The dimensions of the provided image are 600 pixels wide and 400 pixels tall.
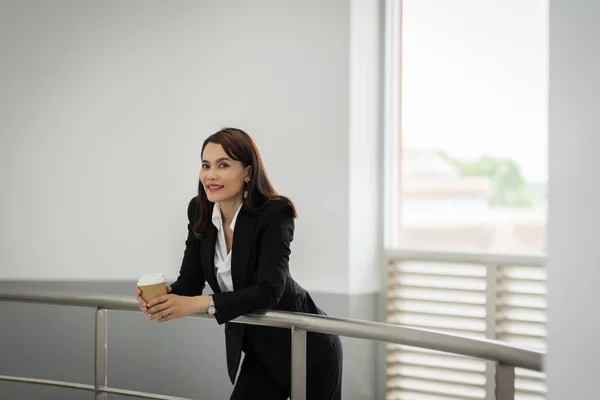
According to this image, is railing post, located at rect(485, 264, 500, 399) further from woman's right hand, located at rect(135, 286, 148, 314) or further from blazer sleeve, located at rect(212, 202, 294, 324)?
woman's right hand, located at rect(135, 286, 148, 314)

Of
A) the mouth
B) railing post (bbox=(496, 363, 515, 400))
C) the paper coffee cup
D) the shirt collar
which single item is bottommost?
railing post (bbox=(496, 363, 515, 400))

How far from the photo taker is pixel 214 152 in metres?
2.32

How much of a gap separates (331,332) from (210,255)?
50cm

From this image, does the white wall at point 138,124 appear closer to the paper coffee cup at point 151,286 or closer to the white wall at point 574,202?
the paper coffee cup at point 151,286

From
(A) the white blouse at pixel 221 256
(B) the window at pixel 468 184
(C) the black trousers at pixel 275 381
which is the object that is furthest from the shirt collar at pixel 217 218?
(B) the window at pixel 468 184

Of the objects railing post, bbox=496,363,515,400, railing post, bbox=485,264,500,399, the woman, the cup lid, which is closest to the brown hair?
the woman

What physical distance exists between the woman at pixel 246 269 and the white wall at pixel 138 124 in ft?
4.36

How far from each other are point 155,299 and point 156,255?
184 cm

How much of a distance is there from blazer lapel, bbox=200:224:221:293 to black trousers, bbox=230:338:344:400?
26cm

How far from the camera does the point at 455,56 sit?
12.6 ft

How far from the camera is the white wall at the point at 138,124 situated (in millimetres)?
3723

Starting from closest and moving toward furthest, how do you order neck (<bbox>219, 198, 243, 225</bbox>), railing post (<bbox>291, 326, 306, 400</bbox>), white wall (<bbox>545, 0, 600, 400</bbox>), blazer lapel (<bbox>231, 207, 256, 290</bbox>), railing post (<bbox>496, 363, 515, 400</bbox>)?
white wall (<bbox>545, 0, 600, 400</bbox>) < railing post (<bbox>496, 363, 515, 400</bbox>) < railing post (<bbox>291, 326, 306, 400</bbox>) < blazer lapel (<bbox>231, 207, 256, 290</bbox>) < neck (<bbox>219, 198, 243, 225</bbox>)

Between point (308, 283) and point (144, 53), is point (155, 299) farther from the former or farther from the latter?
point (144, 53)

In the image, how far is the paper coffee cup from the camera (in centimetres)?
212
